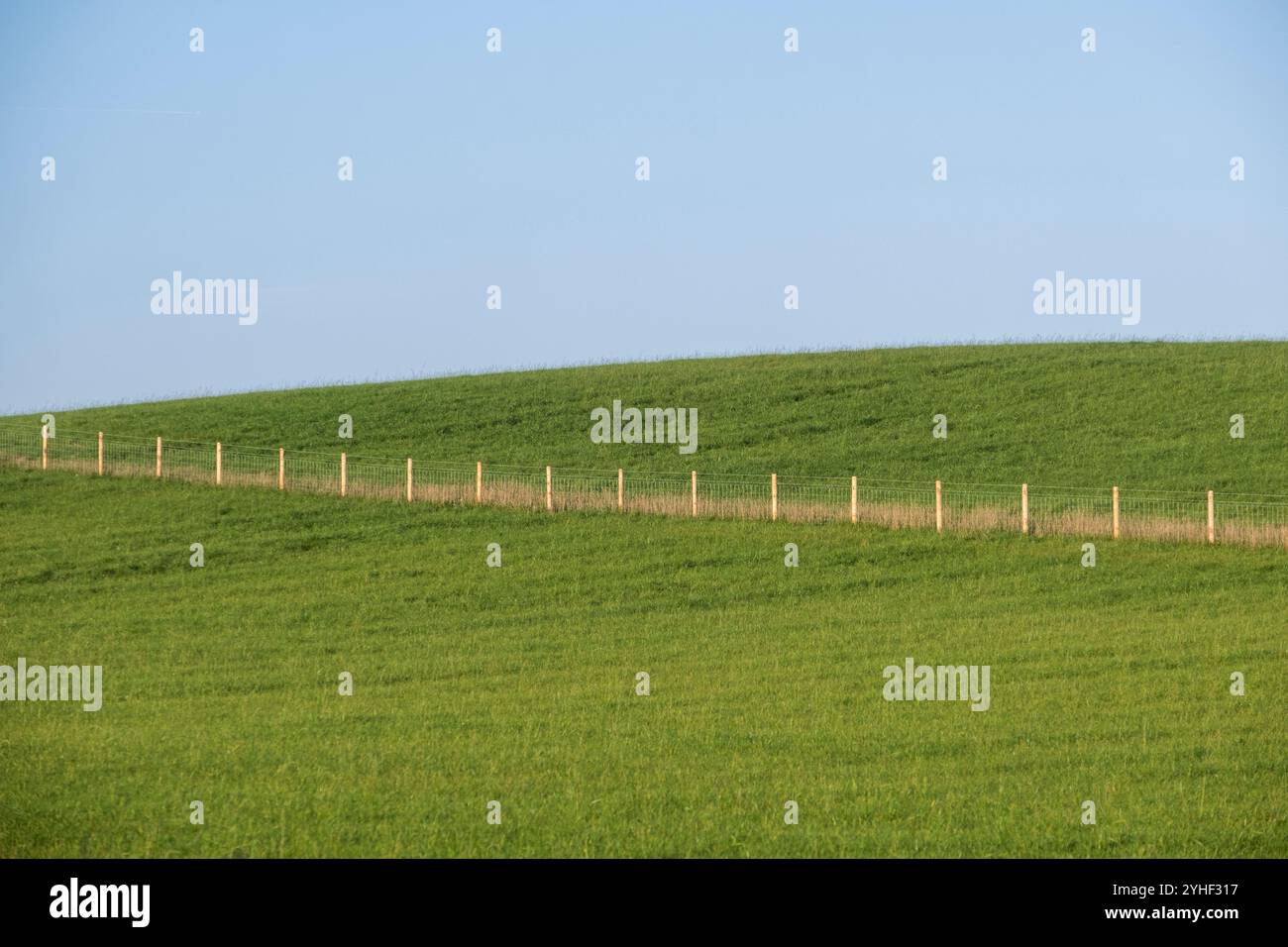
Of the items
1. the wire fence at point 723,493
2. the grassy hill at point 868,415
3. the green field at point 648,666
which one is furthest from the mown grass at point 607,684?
the grassy hill at point 868,415

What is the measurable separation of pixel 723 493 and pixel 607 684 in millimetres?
21932

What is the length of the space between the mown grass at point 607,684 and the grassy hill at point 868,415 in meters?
2.43

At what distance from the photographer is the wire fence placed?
115 feet

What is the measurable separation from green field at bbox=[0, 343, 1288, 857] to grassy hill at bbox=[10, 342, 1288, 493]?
1.12 ft

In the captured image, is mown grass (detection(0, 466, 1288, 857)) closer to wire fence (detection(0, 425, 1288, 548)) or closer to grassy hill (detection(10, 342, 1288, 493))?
wire fence (detection(0, 425, 1288, 548))

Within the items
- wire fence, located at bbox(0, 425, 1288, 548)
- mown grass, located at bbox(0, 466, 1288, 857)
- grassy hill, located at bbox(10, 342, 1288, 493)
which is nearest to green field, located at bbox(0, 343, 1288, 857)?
mown grass, located at bbox(0, 466, 1288, 857)

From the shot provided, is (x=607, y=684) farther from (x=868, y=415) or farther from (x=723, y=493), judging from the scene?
(x=868, y=415)

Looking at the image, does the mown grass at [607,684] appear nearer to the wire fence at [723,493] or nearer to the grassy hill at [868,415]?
the wire fence at [723,493]

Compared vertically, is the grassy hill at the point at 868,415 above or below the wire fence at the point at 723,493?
above

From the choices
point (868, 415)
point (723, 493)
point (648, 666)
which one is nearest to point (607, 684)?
point (648, 666)

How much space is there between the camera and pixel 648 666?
2323 centimetres

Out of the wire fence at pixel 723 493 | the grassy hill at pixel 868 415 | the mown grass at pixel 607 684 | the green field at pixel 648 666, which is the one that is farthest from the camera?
the grassy hill at pixel 868 415

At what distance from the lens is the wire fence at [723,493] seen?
35188 mm
